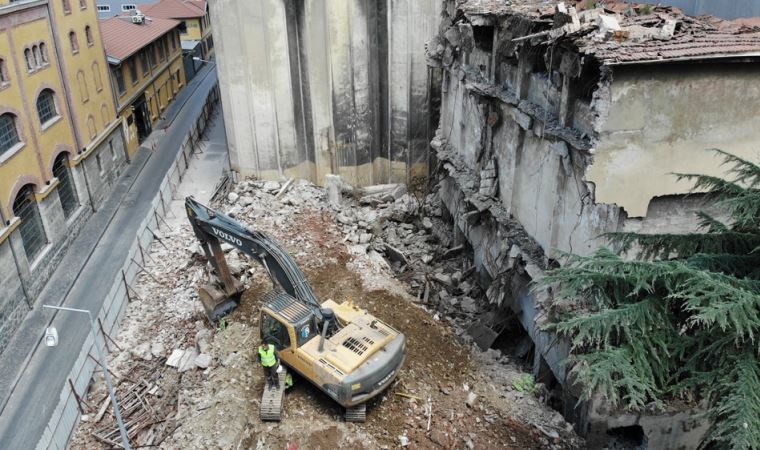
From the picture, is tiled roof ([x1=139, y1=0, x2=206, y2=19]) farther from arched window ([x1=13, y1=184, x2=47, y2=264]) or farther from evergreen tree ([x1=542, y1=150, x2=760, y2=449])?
evergreen tree ([x1=542, y1=150, x2=760, y2=449])

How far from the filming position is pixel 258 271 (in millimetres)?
19234

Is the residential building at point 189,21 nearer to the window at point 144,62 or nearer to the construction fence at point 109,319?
the window at point 144,62

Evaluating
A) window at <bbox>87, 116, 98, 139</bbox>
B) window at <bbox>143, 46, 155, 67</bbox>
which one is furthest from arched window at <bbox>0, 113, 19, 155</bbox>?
window at <bbox>143, 46, 155, 67</bbox>

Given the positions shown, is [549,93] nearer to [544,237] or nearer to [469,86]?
[544,237]

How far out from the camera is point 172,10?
4766 centimetres

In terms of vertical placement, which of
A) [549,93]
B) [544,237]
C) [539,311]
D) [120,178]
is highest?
[549,93]

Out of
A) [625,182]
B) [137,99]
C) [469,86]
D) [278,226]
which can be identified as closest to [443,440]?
[625,182]

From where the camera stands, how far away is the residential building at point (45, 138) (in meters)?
19.3

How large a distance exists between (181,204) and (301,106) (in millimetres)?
6975

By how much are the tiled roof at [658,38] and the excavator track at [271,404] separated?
962 centimetres

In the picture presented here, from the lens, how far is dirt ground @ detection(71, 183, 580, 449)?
41.0 ft

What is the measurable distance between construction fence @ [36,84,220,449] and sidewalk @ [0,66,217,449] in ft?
1.60

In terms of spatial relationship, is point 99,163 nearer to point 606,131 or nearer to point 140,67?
point 140,67

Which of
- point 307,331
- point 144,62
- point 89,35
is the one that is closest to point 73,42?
point 89,35
